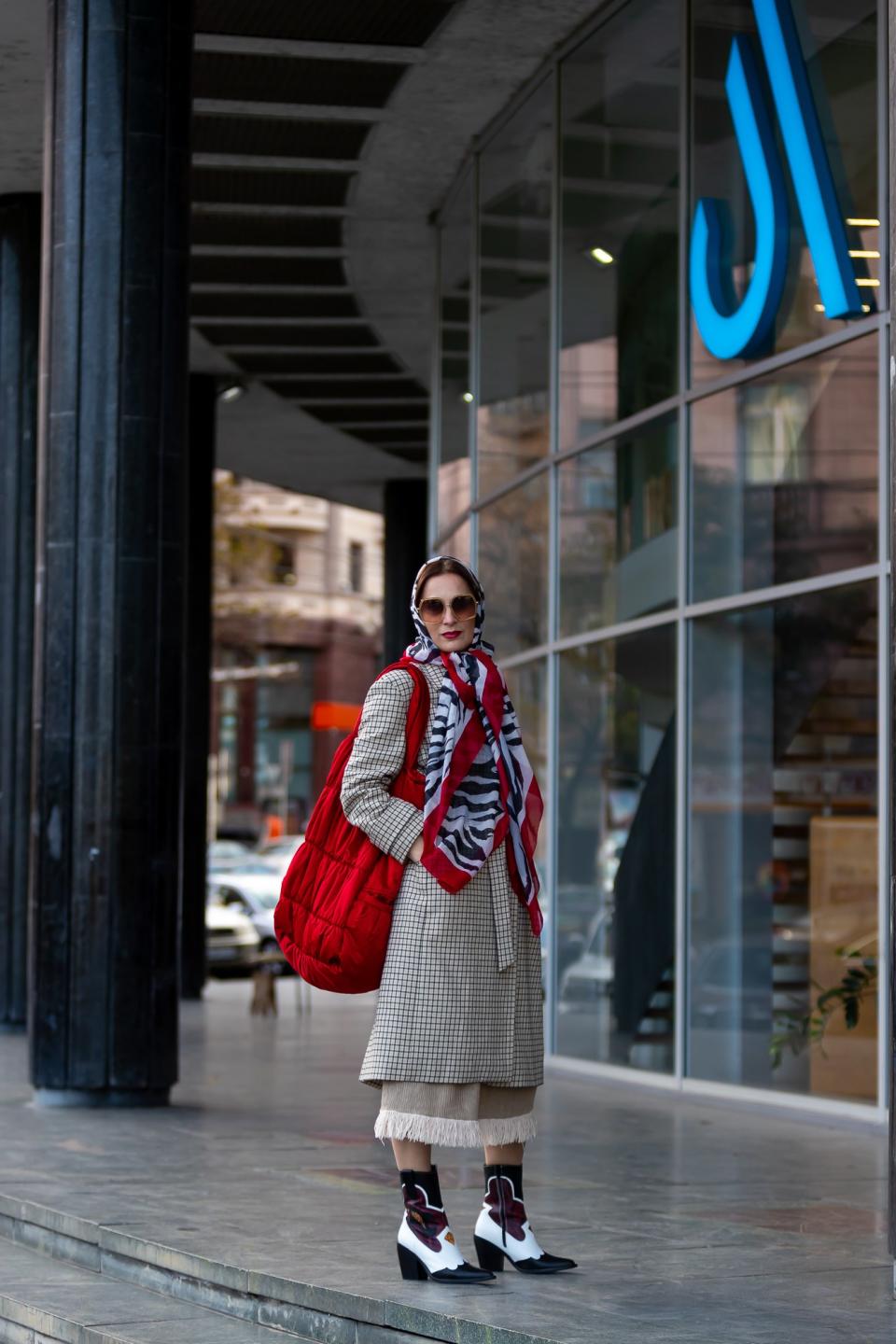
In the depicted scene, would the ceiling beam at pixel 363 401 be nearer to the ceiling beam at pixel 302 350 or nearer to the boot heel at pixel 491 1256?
the ceiling beam at pixel 302 350

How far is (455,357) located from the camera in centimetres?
1655

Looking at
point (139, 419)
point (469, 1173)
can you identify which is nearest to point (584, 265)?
point (139, 419)

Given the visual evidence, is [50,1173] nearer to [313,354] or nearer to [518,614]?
[518,614]

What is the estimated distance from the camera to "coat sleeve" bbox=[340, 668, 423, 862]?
18.1ft

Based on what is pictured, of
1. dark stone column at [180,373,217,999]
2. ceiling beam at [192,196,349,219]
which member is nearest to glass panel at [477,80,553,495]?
ceiling beam at [192,196,349,219]

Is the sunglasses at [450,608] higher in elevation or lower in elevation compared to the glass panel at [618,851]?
higher

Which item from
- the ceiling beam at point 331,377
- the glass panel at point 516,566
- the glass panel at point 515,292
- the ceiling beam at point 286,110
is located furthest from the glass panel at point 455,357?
the ceiling beam at point 331,377

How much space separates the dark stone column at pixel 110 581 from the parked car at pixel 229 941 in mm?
17933

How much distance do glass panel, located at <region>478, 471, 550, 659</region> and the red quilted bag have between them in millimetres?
8618

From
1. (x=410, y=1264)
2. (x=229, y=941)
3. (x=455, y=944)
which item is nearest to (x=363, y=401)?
(x=229, y=941)

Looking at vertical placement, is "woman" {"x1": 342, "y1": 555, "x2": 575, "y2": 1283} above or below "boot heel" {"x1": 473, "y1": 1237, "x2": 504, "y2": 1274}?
above

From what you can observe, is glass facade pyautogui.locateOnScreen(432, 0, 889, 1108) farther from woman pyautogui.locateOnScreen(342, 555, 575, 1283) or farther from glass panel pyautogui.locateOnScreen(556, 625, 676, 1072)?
woman pyautogui.locateOnScreen(342, 555, 575, 1283)

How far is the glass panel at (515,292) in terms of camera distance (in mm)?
14289

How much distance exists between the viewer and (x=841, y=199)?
10.6 metres
